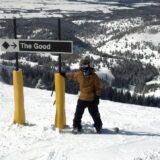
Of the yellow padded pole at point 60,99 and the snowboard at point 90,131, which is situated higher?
the yellow padded pole at point 60,99

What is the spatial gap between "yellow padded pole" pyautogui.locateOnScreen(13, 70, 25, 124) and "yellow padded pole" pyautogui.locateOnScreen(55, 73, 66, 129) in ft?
3.04

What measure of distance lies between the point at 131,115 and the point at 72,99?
15.1 feet

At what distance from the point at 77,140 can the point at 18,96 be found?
2.10m

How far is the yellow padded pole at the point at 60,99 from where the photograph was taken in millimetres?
12492

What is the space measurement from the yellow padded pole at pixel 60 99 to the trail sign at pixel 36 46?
62cm

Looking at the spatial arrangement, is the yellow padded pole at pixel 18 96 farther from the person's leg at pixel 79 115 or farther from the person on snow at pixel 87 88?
the person's leg at pixel 79 115

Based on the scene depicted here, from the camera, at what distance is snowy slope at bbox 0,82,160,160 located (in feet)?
34.1

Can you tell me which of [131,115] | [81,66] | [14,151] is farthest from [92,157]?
[131,115]

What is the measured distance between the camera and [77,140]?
11.7m

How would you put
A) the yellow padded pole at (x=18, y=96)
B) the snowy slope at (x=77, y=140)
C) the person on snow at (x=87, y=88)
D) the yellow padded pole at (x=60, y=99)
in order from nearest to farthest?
the snowy slope at (x=77, y=140) → the person on snow at (x=87, y=88) → the yellow padded pole at (x=60, y=99) → the yellow padded pole at (x=18, y=96)

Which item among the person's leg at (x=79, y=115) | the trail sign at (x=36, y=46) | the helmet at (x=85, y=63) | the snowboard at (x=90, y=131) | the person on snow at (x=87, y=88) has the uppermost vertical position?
the trail sign at (x=36, y=46)

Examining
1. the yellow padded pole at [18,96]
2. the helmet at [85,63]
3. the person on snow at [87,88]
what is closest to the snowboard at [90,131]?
the person on snow at [87,88]

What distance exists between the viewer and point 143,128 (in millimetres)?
13484

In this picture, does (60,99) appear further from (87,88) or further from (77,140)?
(77,140)
